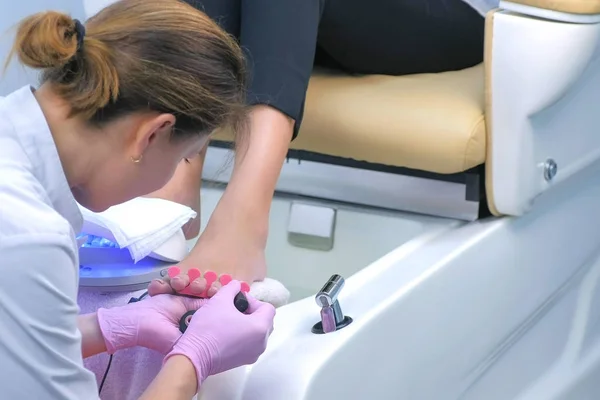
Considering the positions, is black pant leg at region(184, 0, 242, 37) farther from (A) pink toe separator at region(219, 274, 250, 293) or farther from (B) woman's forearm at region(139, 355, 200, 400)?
(B) woman's forearm at region(139, 355, 200, 400)

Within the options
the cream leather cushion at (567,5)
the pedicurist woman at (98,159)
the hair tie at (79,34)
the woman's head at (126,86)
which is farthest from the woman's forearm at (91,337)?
the cream leather cushion at (567,5)

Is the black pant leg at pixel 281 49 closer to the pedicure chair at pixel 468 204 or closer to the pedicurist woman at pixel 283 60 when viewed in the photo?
the pedicurist woman at pixel 283 60

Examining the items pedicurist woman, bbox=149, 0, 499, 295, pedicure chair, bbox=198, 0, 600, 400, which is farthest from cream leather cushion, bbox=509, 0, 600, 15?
pedicurist woman, bbox=149, 0, 499, 295

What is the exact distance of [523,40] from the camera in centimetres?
94

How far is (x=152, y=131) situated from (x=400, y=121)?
16.8 inches

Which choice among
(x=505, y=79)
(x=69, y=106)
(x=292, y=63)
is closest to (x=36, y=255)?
(x=69, y=106)

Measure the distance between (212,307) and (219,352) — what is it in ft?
0.14

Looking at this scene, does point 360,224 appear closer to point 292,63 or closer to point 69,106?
point 292,63

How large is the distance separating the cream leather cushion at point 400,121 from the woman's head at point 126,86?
36 centimetres

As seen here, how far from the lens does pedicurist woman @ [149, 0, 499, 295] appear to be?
86 cm

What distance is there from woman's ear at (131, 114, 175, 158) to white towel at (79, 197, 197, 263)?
18cm

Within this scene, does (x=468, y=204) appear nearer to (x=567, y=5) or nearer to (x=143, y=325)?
(x=567, y=5)

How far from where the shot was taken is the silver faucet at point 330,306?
73 cm

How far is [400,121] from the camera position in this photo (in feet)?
3.30
